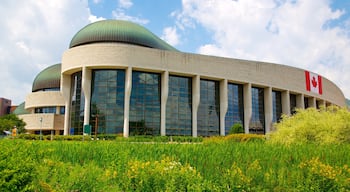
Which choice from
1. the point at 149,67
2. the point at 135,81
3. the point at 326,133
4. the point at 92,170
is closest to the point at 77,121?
the point at 135,81

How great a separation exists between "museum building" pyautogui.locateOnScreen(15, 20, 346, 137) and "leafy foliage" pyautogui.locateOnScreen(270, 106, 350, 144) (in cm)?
2174

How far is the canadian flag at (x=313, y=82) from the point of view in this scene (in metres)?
55.2

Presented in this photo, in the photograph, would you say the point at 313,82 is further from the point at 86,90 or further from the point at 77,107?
the point at 77,107

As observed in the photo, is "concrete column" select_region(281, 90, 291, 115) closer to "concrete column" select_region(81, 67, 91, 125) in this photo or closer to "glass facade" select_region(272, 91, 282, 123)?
"glass facade" select_region(272, 91, 282, 123)

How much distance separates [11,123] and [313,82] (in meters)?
54.8

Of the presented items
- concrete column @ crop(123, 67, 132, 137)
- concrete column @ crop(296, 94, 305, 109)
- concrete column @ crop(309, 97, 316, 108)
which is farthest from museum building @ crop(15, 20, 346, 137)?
concrete column @ crop(309, 97, 316, 108)

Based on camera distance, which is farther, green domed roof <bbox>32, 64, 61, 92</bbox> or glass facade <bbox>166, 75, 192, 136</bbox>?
green domed roof <bbox>32, 64, 61, 92</bbox>

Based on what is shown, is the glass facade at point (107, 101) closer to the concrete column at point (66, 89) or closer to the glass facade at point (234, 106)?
the concrete column at point (66, 89)

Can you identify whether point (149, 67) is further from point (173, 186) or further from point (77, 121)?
point (173, 186)

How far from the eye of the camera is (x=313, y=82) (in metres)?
56.8

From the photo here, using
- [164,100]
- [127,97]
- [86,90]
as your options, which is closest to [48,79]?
[86,90]

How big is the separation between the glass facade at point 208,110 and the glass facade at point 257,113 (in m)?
7.23

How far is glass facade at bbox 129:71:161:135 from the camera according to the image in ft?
127

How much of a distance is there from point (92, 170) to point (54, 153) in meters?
3.90
